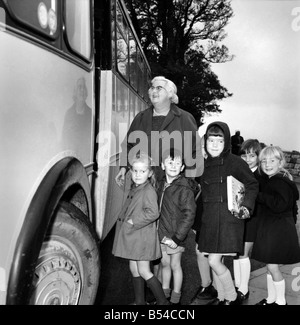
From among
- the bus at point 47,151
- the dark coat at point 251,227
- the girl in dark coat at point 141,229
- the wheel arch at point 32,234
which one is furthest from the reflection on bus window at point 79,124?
the dark coat at point 251,227

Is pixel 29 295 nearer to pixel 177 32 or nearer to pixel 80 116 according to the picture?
pixel 80 116

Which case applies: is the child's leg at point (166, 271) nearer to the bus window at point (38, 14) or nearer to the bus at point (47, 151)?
the bus at point (47, 151)

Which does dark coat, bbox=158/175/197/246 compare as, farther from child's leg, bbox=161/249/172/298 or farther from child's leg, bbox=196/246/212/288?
child's leg, bbox=196/246/212/288

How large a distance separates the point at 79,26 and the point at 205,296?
2593mm

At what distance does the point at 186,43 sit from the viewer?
972 inches

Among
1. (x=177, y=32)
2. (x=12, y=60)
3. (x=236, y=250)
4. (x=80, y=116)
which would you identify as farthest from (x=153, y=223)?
(x=177, y=32)

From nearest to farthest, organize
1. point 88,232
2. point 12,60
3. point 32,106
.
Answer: point 12,60 → point 32,106 → point 88,232

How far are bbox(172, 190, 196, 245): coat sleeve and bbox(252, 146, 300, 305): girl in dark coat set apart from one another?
61cm

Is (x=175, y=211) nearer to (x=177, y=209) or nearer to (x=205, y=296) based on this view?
(x=177, y=209)

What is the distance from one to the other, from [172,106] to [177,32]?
2035cm

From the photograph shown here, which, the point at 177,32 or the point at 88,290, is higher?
the point at 177,32

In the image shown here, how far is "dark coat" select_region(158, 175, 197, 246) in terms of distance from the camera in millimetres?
3590

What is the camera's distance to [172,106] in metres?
4.25

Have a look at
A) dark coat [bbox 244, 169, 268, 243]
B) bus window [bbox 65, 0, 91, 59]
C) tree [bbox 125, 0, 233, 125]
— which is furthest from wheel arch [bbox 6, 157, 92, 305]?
tree [bbox 125, 0, 233, 125]
